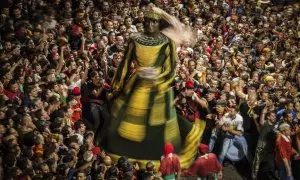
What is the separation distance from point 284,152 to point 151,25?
3.60 metres

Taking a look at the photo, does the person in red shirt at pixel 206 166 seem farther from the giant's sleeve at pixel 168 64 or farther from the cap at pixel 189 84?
the cap at pixel 189 84

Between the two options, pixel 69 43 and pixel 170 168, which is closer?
pixel 170 168

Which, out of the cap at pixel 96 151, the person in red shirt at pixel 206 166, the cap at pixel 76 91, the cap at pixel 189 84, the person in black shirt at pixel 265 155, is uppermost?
the cap at pixel 76 91

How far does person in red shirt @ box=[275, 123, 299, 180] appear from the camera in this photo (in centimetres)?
1021

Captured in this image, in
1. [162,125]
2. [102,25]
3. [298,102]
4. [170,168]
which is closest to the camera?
[170,168]

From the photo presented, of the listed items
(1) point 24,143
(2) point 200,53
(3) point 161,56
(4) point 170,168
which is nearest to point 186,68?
(2) point 200,53

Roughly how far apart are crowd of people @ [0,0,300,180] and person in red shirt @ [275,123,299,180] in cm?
2

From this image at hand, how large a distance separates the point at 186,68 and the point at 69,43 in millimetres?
3023

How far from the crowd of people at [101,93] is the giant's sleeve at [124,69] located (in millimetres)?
392

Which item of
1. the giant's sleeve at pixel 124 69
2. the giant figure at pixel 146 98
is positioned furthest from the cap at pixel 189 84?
the giant's sleeve at pixel 124 69

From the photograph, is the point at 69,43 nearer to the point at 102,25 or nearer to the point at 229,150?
the point at 102,25

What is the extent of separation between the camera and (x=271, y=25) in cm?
1883

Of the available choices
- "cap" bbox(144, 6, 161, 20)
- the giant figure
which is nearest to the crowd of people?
the giant figure

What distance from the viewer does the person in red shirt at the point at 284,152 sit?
402 inches
